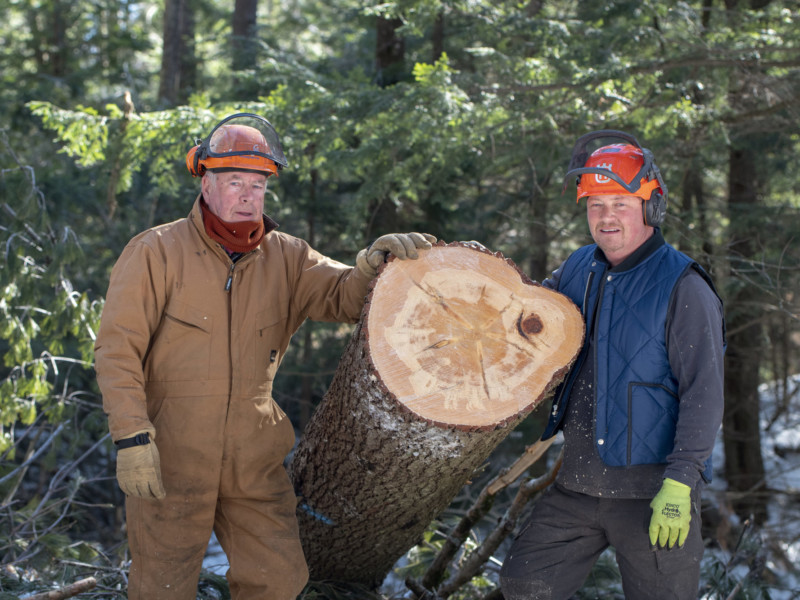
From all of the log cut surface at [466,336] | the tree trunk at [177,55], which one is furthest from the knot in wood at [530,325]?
the tree trunk at [177,55]

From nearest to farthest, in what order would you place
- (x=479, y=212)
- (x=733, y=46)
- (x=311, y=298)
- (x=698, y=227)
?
(x=311, y=298)
(x=733, y=46)
(x=698, y=227)
(x=479, y=212)

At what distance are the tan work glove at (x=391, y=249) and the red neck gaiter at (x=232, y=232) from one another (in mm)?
465

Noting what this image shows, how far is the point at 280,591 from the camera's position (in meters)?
3.03

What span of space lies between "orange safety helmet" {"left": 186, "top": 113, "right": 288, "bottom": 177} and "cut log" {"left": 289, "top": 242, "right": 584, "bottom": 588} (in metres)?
0.74

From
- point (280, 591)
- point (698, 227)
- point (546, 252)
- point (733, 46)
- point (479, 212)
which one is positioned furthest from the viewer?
point (479, 212)

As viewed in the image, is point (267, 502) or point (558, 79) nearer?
point (267, 502)

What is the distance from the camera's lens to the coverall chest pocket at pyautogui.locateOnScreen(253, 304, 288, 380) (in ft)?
10.2

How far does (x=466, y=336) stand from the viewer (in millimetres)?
2854

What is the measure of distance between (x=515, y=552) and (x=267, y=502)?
107cm

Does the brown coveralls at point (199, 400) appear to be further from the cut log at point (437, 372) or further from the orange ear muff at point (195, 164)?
the cut log at point (437, 372)

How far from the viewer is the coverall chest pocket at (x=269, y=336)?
3094 millimetres

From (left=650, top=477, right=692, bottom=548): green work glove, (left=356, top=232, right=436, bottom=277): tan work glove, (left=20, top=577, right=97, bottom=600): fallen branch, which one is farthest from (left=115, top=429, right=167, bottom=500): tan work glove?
(left=650, top=477, right=692, bottom=548): green work glove

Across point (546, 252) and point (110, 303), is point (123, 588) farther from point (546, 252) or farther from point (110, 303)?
point (546, 252)

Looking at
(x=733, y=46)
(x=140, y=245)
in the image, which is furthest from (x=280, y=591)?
(x=733, y=46)
